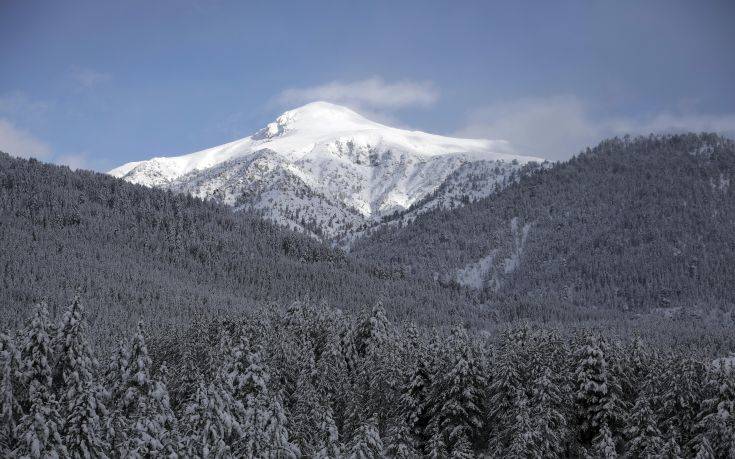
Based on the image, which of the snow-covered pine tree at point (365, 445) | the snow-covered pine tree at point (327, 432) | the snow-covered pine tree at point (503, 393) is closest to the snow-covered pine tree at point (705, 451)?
the snow-covered pine tree at point (503, 393)

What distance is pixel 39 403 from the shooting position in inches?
1278

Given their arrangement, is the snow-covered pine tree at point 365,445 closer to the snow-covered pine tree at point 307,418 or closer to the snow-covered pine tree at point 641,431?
the snow-covered pine tree at point 307,418

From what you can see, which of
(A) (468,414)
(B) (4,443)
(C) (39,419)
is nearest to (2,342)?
(B) (4,443)

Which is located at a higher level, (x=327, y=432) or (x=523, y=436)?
(x=523, y=436)

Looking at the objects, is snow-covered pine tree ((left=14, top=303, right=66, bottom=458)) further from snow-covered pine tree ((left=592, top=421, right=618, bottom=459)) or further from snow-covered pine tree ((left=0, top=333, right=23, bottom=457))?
snow-covered pine tree ((left=592, top=421, right=618, bottom=459))

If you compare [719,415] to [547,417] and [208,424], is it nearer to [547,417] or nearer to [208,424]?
[547,417]

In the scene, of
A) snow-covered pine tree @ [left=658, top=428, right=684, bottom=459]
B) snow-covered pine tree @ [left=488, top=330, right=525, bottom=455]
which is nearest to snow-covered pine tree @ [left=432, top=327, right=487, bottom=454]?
snow-covered pine tree @ [left=488, top=330, right=525, bottom=455]

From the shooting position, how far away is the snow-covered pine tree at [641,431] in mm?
51000

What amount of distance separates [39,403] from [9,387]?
9.07m

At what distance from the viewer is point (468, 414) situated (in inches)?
2302

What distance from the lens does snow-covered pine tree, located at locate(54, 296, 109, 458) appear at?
33938 millimetres

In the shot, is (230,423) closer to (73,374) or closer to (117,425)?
(117,425)

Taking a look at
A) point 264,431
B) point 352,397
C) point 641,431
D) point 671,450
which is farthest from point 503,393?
point 264,431

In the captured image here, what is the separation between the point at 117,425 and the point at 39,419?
25.8 ft
